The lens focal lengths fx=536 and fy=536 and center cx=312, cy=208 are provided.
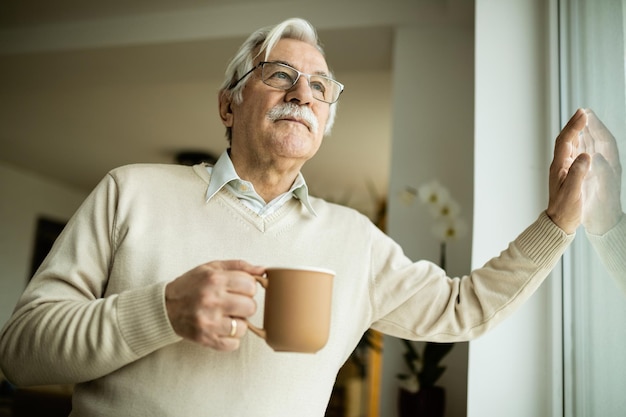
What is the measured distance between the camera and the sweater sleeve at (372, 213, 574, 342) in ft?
3.44

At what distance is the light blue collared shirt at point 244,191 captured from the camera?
3.98 feet

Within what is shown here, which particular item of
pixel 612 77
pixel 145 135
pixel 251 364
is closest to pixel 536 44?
pixel 612 77

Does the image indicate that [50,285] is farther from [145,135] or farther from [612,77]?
[145,135]

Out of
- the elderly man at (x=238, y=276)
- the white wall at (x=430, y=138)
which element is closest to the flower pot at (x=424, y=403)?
the white wall at (x=430, y=138)

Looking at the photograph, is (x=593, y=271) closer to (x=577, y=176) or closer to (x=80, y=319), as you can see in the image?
(x=577, y=176)

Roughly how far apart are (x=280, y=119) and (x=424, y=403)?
132cm

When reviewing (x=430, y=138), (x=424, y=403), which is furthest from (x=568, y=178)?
(x=430, y=138)

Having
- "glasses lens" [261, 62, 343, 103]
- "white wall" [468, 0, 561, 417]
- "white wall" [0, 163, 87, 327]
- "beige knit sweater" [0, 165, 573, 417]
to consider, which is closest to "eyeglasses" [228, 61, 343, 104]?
"glasses lens" [261, 62, 343, 103]

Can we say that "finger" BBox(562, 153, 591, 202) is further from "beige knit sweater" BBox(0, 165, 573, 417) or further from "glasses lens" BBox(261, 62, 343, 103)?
"glasses lens" BBox(261, 62, 343, 103)

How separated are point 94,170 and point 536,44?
6207mm

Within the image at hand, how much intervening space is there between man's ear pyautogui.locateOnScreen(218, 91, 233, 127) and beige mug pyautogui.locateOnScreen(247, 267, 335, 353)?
80 centimetres

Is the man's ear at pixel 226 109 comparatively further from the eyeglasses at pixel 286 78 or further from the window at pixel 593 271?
the window at pixel 593 271

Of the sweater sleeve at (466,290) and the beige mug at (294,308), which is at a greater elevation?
the sweater sleeve at (466,290)

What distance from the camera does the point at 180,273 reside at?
1.08 metres
